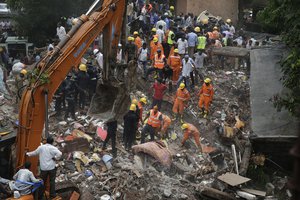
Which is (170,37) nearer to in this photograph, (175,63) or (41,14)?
(175,63)

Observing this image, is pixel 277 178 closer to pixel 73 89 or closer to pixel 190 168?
pixel 190 168

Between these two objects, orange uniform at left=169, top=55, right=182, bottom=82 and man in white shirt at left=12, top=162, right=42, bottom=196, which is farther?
orange uniform at left=169, top=55, right=182, bottom=82

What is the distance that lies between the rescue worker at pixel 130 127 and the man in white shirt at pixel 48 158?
159 inches

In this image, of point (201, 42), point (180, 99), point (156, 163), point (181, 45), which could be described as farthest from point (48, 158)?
point (201, 42)

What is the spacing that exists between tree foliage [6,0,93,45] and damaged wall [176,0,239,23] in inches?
287

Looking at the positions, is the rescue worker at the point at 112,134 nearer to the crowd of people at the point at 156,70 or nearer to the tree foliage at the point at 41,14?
the crowd of people at the point at 156,70

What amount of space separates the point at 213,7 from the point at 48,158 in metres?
21.6

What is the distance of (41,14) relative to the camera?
72.7 feet

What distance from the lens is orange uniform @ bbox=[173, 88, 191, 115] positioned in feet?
50.4

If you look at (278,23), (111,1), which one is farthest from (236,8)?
(111,1)

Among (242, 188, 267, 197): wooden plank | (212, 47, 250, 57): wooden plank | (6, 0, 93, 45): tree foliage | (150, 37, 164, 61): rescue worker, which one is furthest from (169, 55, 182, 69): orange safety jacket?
(6, 0, 93, 45): tree foliage

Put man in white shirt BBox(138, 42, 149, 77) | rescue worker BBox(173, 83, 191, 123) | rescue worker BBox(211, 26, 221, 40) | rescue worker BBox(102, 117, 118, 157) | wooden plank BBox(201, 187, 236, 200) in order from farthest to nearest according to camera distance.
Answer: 1. rescue worker BBox(211, 26, 221, 40)
2. man in white shirt BBox(138, 42, 149, 77)
3. rescue worker BBox(173, 83, 191, 123)
4. rescue worker BBox(102, 117, 118, 157)
5. wooden plank BBox(201, 187, 236, 200)

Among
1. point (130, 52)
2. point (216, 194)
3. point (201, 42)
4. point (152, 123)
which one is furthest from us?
point (201, 42)

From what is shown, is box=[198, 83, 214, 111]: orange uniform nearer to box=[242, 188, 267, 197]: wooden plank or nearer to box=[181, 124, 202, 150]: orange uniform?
box=[181, 124, 202, 150]: orange uniform
